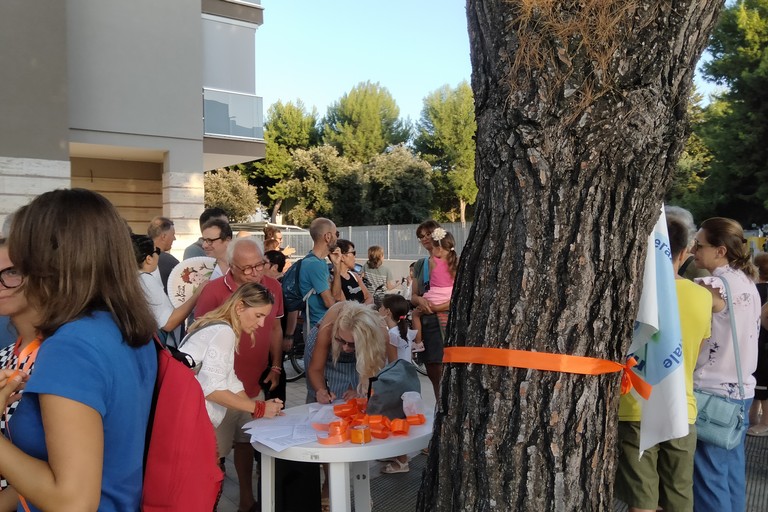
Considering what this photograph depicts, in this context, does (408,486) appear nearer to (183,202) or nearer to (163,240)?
(163,240)

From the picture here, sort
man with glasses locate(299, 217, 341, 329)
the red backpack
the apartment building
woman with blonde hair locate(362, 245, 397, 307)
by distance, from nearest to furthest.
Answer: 1. the red backpack
2. man with glasses locate(299, 217, 341, 329)
3. the apartment building
4. woman with blonde hair locate(362, 245, 397, 307)

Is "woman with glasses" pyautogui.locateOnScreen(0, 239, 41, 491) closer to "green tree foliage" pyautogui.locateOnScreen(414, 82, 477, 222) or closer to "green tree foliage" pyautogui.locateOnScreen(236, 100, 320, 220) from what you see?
"green tree foliage" pyautogui.locateOnScreen(236, 100, 320, 220)

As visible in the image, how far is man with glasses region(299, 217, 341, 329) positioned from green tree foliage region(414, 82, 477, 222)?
3424 centimetres

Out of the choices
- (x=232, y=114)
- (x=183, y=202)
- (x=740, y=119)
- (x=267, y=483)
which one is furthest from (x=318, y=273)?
(x=740, y=119)

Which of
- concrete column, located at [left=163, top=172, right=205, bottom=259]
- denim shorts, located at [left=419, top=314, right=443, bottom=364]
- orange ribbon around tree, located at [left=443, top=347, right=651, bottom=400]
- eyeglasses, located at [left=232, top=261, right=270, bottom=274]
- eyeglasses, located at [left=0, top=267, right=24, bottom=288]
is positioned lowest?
denim shorts, located at [left=419, top=314, right=443, bottom=364]

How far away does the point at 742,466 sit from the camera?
304cm

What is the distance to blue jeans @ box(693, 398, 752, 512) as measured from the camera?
9.66ft

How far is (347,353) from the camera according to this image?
12.4ft

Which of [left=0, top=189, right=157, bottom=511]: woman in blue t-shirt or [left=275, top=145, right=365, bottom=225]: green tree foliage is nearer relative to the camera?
[left=0, top=189, right=157, bottom=511]: woman in blue t-shirt

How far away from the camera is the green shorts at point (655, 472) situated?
2688 millimetres

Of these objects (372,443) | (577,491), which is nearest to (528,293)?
(577,491)

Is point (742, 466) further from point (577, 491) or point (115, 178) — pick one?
point (115, 178)

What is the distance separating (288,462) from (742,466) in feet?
7.44

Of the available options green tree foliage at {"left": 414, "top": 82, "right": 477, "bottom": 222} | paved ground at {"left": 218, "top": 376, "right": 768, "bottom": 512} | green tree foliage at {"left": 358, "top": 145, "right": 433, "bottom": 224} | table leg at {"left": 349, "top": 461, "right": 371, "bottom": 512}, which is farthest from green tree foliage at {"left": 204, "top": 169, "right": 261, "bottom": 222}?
table leg at {"left": 349, "top": 461, "right": 371, "bottom": 512}
